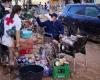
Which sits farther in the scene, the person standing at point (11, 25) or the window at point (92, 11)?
the window at point (92, 11)

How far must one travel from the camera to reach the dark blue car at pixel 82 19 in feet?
48.2

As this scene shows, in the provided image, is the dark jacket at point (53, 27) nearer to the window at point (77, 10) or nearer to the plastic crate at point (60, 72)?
the plastic crate at point (60, 72)

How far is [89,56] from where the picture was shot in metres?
11.8

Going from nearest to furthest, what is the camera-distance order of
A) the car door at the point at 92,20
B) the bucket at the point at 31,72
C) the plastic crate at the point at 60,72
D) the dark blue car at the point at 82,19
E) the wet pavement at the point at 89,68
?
the bucket at the point at 31,72 < the plastic crate at the point at 60,72 < the wet pavement at the point at 89,68 < the car door at the point at 92,20 < the dark blue car at the point at 82,19

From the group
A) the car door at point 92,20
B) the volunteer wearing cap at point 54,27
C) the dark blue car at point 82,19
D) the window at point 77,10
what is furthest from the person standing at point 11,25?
the window at point 77,10

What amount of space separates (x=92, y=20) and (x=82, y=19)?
77cm

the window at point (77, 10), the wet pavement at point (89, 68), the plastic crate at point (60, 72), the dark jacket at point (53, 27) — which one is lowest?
the wet pavement at point (89, 68)

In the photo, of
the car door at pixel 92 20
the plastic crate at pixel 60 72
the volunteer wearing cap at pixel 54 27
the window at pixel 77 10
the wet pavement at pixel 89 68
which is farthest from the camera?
the window at pixel 77 10

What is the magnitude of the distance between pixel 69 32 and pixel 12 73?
659 cm

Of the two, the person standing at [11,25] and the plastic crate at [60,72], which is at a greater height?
the person standing at [11,25]

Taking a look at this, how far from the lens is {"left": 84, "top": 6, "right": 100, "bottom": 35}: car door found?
575 inches

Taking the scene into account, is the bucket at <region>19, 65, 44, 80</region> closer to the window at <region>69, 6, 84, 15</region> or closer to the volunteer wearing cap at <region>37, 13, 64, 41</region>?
the volunteer wearing cap at <region>37, 13, 64, 41</region>

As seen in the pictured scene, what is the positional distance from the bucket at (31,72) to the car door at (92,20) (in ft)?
22.5

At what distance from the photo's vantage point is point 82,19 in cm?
1545
